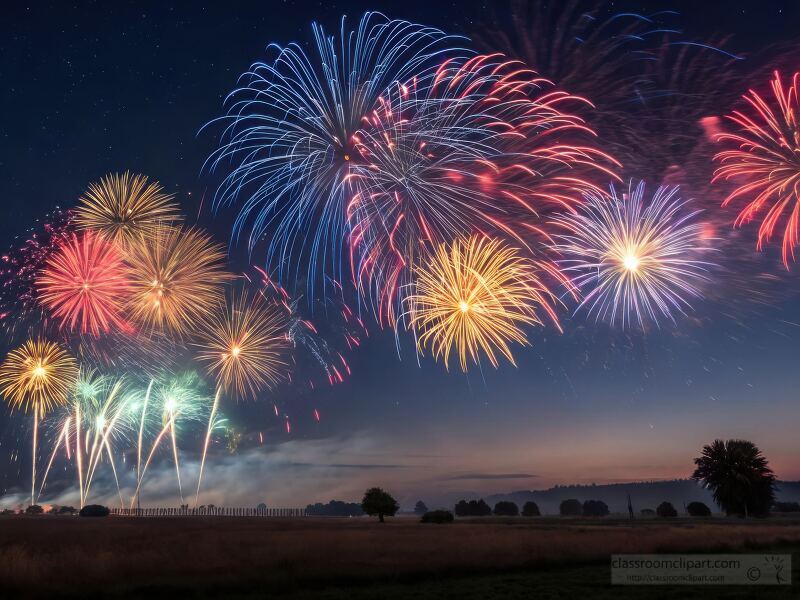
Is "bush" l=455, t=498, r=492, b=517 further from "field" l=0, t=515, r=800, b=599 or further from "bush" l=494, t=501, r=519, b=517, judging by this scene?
"field" l=0, t=515, r=800, b=599

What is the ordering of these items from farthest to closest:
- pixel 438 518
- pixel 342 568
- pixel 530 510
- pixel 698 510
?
pixel 530 510, pixel 698 510, pixel 438 518, pixel 342 568

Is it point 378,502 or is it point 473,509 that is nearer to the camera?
point 378,502

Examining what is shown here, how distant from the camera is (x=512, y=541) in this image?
4112cm

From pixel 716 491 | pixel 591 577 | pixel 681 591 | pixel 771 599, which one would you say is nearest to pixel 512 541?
pixel 591 577

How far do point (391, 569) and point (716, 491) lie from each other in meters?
78.4

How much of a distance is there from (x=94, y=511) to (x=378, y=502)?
55.1m

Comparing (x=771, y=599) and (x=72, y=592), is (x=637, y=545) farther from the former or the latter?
(x=72, y=592)

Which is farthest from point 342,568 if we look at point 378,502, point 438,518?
point 378,502

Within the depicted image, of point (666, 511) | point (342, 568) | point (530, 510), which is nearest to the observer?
point (342, 568)

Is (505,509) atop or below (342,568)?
below

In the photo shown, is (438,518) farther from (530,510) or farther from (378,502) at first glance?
(530,510)

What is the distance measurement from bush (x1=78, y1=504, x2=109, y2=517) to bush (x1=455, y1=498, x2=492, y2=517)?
102634 mm

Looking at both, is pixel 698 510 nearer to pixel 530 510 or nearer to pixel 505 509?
pixel 530 510

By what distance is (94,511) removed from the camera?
357ft
